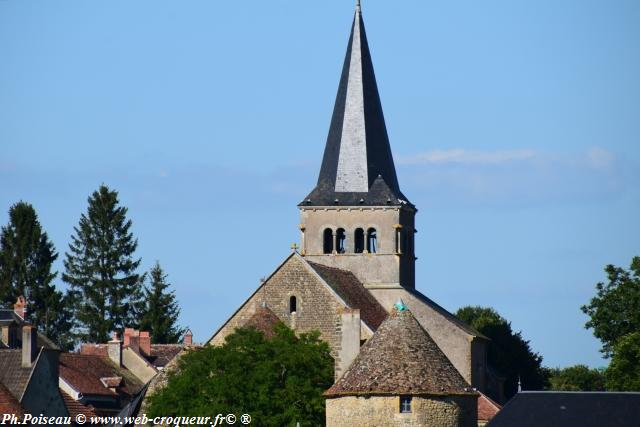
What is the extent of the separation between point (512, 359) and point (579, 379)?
1504cm

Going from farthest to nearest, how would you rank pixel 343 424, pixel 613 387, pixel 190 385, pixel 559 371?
pixel 559 371, pixel 613 387, pixel 190 385, pixel 343 424

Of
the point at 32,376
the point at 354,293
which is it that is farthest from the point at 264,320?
the point at 32,376

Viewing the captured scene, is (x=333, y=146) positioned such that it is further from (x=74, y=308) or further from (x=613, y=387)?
(x=74, y=308)

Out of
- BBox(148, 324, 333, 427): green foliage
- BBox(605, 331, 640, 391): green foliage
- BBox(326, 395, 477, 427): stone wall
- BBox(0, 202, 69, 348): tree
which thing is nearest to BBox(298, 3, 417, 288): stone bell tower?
BBox(148, 324, 333, 427): green foliage

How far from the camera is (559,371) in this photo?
121312 millimetres

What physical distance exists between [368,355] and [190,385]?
23.2 ft

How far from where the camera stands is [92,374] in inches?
3455

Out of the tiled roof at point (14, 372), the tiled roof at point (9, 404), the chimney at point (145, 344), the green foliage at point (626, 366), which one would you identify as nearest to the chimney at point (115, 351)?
the chimney at point (145, 344)

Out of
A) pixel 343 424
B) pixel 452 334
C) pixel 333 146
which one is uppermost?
pixel 333 146

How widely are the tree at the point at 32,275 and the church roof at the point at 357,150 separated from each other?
30.4 m

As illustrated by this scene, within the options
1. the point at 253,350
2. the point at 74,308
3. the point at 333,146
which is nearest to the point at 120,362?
the point at 74,308

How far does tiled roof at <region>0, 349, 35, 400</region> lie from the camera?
7400cm

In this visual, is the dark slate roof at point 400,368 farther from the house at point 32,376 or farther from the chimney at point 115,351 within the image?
the chimney at point 115,351

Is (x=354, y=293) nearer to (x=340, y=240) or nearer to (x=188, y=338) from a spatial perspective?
(x=340, y=240)
